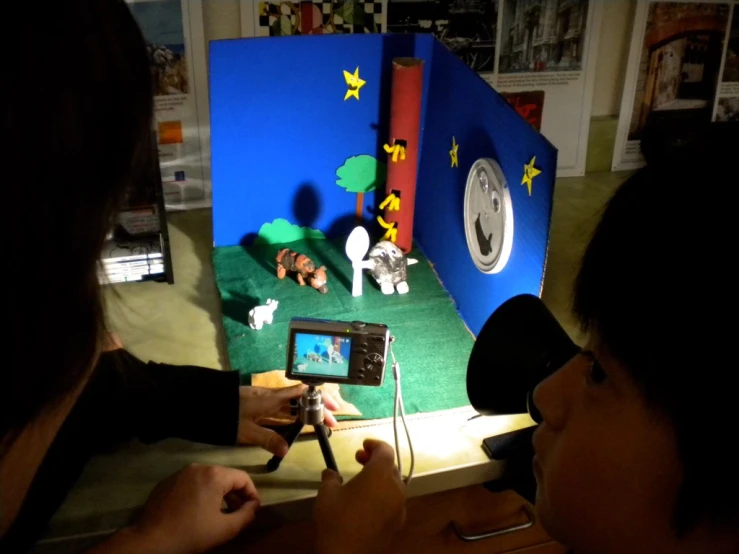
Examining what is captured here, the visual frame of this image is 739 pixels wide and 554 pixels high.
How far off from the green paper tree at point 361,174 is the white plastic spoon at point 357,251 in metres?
0.15

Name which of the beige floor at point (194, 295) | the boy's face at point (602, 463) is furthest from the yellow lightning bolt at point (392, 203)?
the boy's face at point (602, 463)

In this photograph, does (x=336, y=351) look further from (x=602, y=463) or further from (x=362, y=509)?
(x=602, y=463)

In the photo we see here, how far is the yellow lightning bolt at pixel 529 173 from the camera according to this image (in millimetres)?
718

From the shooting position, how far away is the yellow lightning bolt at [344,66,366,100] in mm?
988

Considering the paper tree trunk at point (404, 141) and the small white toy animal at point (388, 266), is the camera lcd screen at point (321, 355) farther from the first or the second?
the paper tree trunk at point (404, 141)

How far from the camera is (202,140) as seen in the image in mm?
1122

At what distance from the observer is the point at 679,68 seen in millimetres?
1223

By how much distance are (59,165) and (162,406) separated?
0.35m

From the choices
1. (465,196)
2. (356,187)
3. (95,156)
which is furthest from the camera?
(356,187)

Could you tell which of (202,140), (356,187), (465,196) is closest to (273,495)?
(465,196)

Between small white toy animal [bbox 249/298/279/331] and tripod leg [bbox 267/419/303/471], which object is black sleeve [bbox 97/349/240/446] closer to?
tripod leg [bbox 267/419/303/471]

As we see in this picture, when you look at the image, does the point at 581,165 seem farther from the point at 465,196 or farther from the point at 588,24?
the point at 465,196

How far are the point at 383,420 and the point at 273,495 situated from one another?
0.15 m

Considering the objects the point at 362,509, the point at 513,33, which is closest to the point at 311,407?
the point at 362,509
